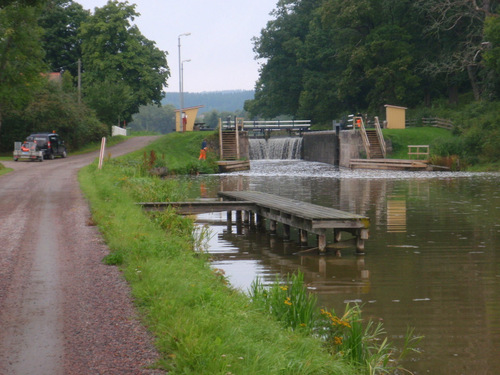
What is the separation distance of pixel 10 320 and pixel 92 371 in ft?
6.94

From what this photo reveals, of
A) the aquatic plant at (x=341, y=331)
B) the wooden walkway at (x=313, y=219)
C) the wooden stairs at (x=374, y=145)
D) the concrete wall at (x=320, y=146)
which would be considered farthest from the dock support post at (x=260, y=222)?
the concrete wall at (x=320, y=146)

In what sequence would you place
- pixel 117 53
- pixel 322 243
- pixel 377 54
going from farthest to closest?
1. pixel 117 53
2. pixel 377 54
3. pixel 322 243

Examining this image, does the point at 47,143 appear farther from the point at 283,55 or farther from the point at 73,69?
the point at 283,55

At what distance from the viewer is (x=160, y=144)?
55.9 m

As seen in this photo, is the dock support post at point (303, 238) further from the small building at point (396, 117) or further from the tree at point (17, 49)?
the small building at point (396, 117)

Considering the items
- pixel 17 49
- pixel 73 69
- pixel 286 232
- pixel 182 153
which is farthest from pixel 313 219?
pixel 73 69

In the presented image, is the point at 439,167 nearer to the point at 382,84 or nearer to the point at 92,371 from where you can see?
the point at 382,84

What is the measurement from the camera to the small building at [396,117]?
59.3 metres

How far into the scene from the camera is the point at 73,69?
2995 inches

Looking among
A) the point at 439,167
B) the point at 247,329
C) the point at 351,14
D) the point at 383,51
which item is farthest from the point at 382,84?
the point at 247,329

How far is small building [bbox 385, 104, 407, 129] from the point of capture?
195ft

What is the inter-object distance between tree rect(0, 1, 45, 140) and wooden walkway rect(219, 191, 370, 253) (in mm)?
19089

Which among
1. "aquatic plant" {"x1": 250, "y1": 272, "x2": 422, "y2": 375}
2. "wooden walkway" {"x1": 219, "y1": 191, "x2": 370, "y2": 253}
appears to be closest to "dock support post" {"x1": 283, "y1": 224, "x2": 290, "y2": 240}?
"wooden walkway" {"x1": 219, "y1": 191, "x2": 370, "y2": 253}

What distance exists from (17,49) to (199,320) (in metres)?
30.4
